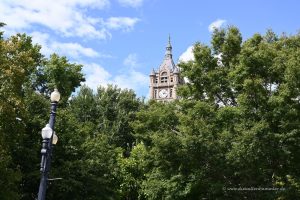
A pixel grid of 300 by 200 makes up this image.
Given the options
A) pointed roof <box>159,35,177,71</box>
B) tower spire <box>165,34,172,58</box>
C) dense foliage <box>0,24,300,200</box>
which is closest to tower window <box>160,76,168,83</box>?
pointed roof <box>159,35,177,71</box>

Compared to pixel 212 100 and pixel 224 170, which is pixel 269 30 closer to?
pixel 212 100

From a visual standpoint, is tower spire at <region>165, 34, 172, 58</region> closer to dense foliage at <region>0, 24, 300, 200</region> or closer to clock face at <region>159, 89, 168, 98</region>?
clock face at <region>159, 89, 168, 98</region>

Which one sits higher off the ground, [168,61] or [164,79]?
[168,61]

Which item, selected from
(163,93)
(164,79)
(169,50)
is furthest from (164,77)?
(169,50)

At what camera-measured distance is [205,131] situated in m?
21.1

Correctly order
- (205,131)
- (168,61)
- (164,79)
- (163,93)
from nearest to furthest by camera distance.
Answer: (205,131) < (163,93) < (164,79) < (168,61)

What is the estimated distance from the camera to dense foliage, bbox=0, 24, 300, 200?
19766mm

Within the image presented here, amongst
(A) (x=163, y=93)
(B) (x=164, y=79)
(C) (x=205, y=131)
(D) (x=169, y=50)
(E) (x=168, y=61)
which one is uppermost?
(D) (x=169, y=50)

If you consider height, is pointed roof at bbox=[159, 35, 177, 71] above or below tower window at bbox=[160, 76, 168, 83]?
→ above

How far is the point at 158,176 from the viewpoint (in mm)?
23672

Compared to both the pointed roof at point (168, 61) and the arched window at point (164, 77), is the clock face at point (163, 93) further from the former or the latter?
the pointed roof at point (168, 61)

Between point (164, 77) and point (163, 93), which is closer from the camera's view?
point (163, 93)

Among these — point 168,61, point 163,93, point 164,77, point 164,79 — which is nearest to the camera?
point 163,93

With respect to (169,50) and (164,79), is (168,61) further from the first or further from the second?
(164,79)
